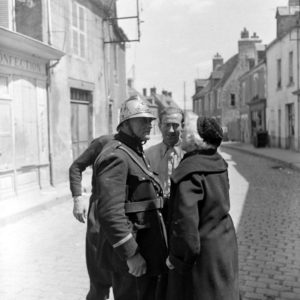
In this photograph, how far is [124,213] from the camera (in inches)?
96.8

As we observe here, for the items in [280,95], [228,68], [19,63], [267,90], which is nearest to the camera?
[19,63]

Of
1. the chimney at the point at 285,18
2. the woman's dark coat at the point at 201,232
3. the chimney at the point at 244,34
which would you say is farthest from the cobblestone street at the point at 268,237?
the chimney at the point at 244,34

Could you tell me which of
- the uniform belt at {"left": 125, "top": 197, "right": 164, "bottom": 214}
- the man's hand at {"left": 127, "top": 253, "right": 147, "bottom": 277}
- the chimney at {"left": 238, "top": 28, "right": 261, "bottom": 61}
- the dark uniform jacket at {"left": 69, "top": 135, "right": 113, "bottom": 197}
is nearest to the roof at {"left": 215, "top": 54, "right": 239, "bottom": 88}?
the chimney at {"left": 238, "top": 28, "right": 261, "bottom": 61}

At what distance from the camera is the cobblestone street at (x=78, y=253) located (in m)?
4.10

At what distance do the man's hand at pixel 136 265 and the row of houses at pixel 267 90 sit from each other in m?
13.3

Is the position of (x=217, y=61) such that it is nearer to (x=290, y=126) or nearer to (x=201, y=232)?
(x=290, y=126)

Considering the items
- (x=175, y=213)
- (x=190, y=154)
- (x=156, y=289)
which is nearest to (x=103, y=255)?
(x=156, y=289)

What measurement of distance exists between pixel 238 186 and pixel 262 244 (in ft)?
18.1

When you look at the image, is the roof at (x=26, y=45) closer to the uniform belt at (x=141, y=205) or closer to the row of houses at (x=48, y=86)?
the row of houses at (x=48, y=86)

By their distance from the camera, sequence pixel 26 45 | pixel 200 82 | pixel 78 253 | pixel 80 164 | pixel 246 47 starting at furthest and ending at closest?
pixel 200 82 → pixel 246 47 → pixel 26 45 → pixel 78 253 → pixel 80 164

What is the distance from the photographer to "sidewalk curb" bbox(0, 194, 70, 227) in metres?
7.16

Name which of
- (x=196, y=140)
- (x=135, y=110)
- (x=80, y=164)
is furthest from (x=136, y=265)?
(x=80, y=164)

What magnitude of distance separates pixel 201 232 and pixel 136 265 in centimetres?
44

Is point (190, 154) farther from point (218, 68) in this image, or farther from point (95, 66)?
point (218, 68)
